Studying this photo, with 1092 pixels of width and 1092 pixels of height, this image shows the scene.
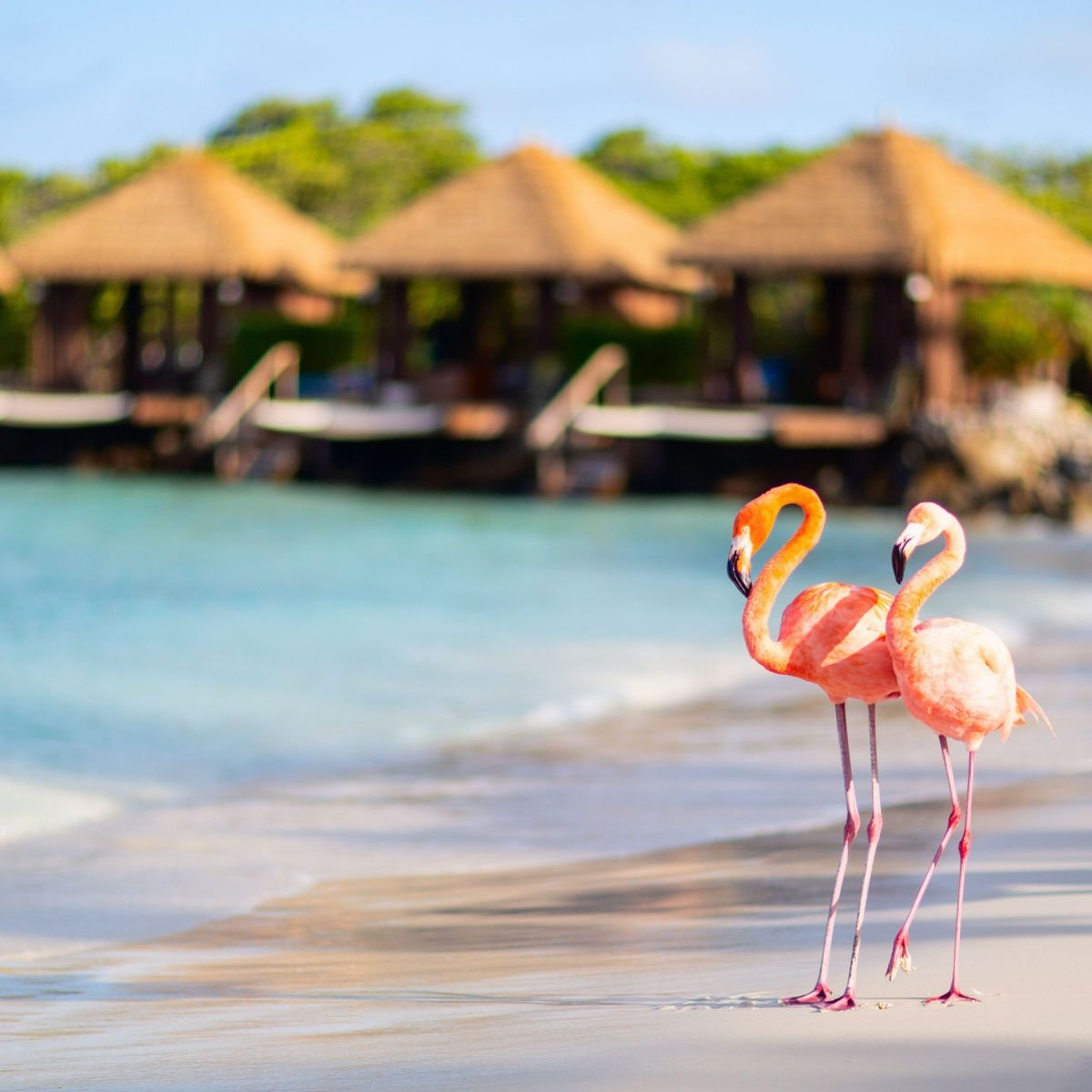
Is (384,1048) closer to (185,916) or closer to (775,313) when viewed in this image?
(185,916)

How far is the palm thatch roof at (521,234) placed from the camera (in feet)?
101

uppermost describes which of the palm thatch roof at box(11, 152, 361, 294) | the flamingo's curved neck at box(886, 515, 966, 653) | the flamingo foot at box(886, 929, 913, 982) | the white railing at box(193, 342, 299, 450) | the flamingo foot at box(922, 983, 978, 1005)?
the palm thatch roof at box(11, 152, 361, 294)

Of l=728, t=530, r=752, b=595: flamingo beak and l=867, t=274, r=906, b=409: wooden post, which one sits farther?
l=867, t=274, r=906, b=409: wooden post

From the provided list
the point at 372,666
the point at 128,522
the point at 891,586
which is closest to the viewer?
the point at 372,666

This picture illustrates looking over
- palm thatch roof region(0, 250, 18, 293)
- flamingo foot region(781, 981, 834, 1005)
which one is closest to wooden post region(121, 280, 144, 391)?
palm thatch roof region(0, 250, 18, 293)

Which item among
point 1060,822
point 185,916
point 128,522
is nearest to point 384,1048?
point 185,916

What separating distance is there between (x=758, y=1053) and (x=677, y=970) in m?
1.02

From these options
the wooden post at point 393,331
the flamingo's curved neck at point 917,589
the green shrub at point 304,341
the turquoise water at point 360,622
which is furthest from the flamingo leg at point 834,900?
the green shrub at point 304,341

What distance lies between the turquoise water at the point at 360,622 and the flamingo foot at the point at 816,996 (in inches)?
180

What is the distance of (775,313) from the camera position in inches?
1503

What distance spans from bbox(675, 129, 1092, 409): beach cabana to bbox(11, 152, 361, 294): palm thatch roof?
741 cm

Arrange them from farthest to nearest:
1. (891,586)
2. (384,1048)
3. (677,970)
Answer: (891,586), (677,970), (384,1048)

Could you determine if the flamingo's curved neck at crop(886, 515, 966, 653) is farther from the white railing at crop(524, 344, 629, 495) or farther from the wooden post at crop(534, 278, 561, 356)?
the wooden post at crop(534, 278, 561, 356)

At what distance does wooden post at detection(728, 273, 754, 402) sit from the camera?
2969 centimetres
